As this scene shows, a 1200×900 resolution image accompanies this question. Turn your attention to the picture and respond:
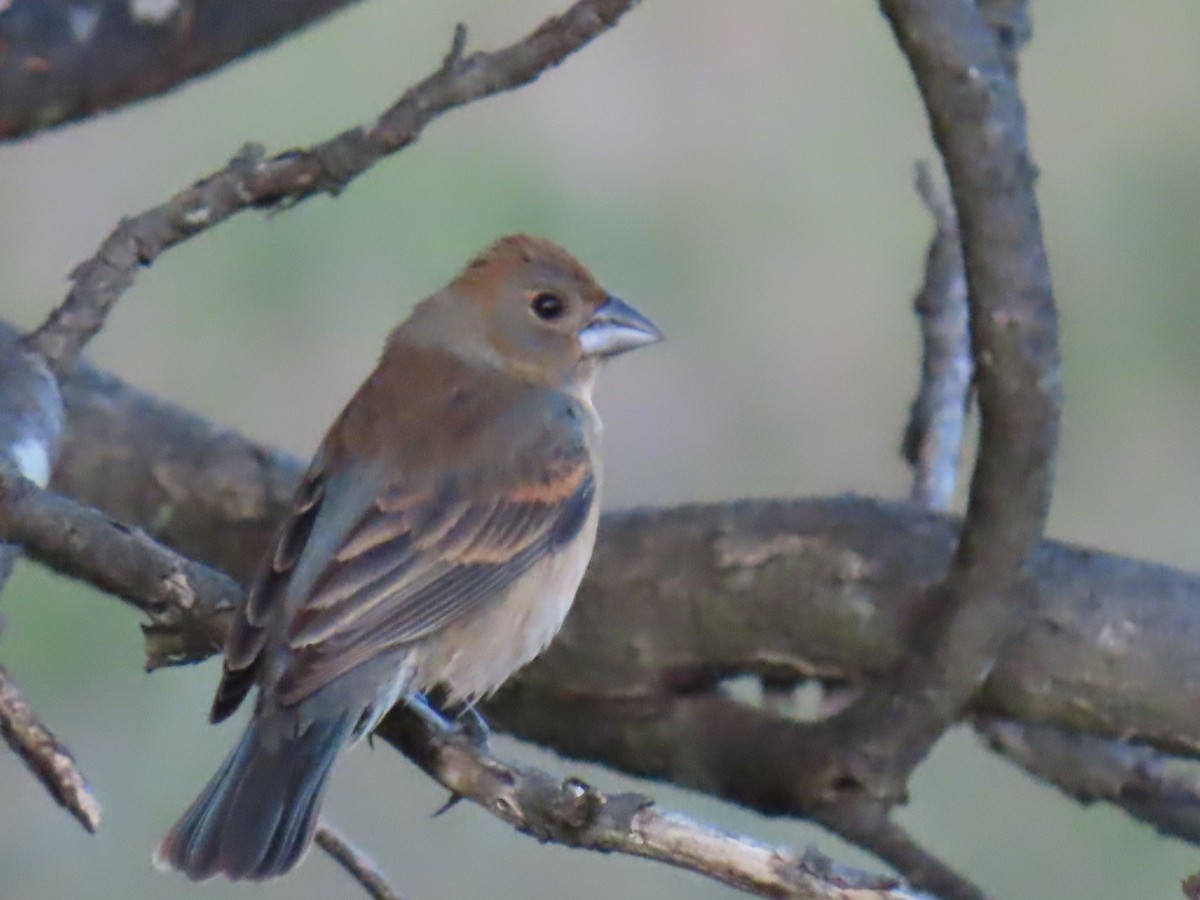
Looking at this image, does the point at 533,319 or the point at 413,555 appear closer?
the point at 413,555

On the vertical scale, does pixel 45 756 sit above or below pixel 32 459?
below

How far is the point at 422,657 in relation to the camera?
365 cm

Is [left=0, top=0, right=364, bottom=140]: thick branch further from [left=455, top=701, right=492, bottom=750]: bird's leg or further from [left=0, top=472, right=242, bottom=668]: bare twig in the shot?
[left=455, top=701, right=492, bottom=750]: bird's leg

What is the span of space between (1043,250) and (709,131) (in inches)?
169

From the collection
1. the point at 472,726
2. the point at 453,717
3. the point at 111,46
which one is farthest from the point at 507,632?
the point at 111,46

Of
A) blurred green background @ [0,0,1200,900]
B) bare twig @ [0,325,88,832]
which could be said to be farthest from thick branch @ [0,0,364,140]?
blurred green background @ [0,0,1200,900]

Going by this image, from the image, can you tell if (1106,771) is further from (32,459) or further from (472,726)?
(32,459)

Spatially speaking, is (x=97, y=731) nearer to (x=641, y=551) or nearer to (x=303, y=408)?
(x=303, y=408)

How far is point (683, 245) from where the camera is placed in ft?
23.4

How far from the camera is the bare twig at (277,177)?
3.53 m

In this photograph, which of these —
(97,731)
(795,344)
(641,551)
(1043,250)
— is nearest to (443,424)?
(641,551)

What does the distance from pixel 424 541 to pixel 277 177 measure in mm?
652

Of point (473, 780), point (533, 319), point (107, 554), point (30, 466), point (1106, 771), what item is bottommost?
point (473, 780)

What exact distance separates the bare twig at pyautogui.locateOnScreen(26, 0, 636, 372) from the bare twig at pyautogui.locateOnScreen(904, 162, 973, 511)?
1.04 meters
